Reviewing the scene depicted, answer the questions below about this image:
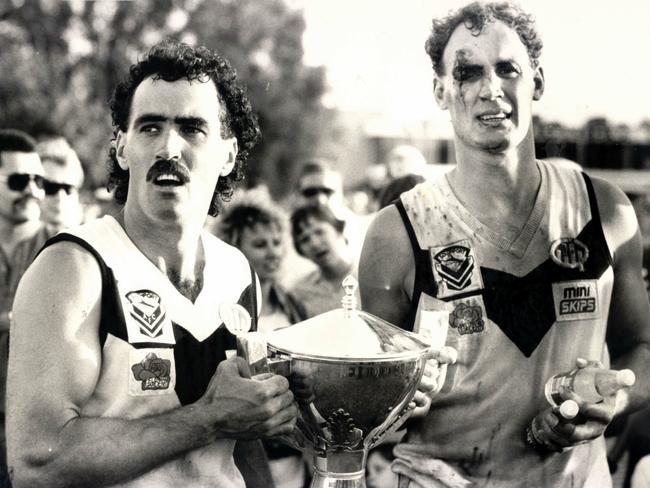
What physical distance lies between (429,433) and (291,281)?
0.91 meters

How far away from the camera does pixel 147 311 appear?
2264mm

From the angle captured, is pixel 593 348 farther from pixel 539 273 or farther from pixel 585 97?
pixel 585 97

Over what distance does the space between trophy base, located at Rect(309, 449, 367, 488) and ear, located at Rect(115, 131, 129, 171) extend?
1.04 metres

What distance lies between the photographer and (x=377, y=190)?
3.04m

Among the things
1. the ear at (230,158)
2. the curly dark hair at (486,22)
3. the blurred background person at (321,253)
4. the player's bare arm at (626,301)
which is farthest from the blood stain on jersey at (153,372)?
the player's bare arm at (626,301)

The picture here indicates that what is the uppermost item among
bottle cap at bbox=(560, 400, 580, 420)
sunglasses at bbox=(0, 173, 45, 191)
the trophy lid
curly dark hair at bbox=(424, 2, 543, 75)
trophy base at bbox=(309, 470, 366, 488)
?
curly dark hair at bbox=(424, 2, 543, 75)

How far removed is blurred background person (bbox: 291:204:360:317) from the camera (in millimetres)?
3193

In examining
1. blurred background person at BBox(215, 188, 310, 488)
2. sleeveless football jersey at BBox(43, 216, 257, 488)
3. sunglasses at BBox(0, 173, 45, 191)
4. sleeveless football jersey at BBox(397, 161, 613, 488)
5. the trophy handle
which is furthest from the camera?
sunglasses at BBox(0, 173, 45, 191)

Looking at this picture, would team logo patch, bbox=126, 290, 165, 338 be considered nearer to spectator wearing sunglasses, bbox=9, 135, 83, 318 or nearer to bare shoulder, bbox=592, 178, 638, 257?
spectator wearing sunglasses, bbox=9, 135, 83, 318

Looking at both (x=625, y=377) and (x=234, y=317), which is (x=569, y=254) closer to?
(x=625, y=377)

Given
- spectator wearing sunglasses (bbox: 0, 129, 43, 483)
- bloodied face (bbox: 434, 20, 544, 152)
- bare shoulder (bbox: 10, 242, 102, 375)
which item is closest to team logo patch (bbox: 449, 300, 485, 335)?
bloodied face (bbox: 434, 20, 544, 152)

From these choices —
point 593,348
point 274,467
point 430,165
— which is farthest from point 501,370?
point 274,467

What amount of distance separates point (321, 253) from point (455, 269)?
32.9 inches

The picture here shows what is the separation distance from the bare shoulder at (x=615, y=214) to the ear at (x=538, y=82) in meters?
0.33
